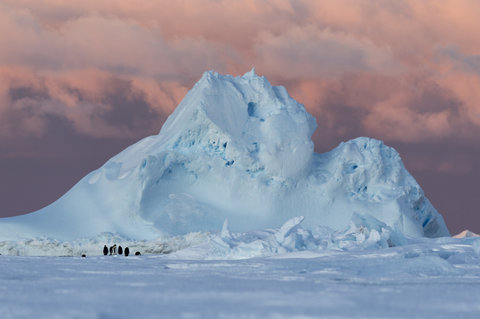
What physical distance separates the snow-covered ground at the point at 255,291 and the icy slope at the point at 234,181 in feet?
52.7

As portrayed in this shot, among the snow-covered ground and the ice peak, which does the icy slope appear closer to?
the ice peak

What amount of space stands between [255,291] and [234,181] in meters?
21.3

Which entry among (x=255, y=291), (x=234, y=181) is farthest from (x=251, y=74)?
(x=255, y=291)

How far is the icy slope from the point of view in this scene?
91.4 feet

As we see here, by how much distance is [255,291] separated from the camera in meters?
7.71

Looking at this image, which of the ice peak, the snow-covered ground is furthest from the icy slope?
the snow-covered ground

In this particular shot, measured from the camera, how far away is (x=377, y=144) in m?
30.4

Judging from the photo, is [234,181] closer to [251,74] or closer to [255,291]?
[251,74]

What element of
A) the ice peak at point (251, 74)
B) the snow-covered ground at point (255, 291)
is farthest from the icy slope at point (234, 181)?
the snow-covered ground at point (255, 291)

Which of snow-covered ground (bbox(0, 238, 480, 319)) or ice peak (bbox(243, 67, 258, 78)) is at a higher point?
ice peak (bbox(243, 67, 258, 78))

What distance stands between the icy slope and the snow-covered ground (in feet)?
52.7

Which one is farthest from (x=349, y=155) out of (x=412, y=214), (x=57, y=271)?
(x=57, y=271)

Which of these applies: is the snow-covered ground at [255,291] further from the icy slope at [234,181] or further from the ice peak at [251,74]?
the ice peak at [251,74]

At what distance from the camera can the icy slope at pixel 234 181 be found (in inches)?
1096
